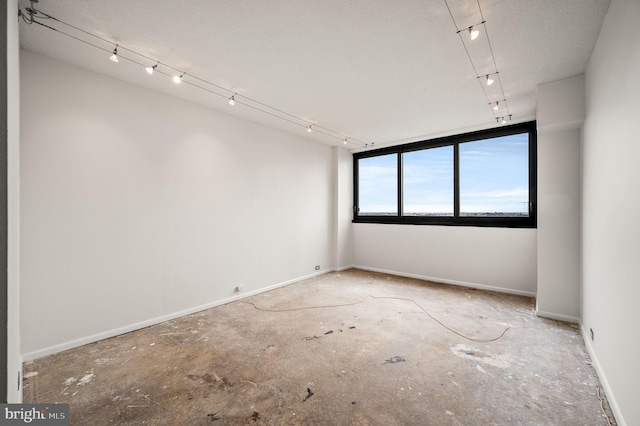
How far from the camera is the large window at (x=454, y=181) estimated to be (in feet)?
14.6

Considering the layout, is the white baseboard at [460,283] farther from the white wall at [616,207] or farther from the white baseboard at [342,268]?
the white wall at [616,207]

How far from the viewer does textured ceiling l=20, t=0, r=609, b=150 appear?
79.9 inches

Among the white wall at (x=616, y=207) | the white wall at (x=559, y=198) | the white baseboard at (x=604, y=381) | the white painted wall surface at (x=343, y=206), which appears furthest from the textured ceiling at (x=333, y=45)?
the white baseboard at (x=604, y=381)

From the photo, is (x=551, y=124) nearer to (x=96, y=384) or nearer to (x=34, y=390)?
(x=96, y=384)

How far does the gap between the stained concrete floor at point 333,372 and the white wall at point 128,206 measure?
0.40m

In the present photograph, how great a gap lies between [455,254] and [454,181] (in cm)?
138

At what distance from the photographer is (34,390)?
6.81 feet

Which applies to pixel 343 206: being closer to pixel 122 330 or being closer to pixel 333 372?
pixel 333 372

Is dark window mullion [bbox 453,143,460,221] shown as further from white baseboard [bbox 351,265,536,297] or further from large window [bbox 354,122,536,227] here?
white baseboard [bbox 351,265,536,297]

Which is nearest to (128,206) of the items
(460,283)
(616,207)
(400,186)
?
(616,207)

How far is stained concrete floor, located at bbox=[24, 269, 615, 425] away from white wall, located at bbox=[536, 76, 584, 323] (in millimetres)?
376

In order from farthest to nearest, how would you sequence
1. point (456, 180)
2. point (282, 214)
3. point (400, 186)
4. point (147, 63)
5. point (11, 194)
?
point (400, 186) < point (456, 180) < point (282, 214) < point (147, 63) < point (11, 194)

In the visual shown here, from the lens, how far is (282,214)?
4.95 meters

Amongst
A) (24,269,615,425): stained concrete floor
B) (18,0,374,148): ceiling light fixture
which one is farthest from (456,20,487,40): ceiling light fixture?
(24,269,615,425): stained concrete floor
